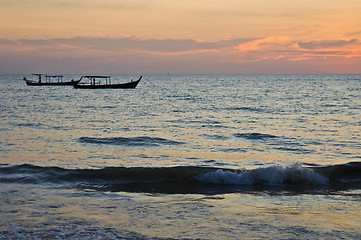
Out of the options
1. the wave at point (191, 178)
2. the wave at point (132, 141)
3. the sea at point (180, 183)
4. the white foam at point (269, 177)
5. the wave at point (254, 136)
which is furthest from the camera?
the wave at point (254, 136)

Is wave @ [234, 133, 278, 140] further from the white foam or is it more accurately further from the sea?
the white foam

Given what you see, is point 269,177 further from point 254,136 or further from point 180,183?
point 254,136

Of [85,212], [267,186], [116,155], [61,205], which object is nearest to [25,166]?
[116,155]

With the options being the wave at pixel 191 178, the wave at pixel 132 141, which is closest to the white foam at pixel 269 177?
the wave at pixel 191 178

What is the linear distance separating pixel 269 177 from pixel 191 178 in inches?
103

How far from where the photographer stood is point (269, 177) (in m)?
13.1

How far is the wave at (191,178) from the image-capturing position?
12.3 meters

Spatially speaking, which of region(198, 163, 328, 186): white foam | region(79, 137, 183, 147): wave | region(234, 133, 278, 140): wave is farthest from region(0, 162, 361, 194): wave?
region(234, 133, 278, 140): wave

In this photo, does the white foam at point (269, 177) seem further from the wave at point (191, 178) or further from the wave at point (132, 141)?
the wave at point (132, 141)

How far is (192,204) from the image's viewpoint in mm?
9969

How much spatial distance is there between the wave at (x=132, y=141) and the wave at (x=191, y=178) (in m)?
5.92

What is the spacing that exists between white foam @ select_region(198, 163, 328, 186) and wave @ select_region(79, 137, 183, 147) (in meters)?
7.13

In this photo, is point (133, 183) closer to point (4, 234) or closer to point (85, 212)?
point (85, 212)

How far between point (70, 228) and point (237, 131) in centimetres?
1811
